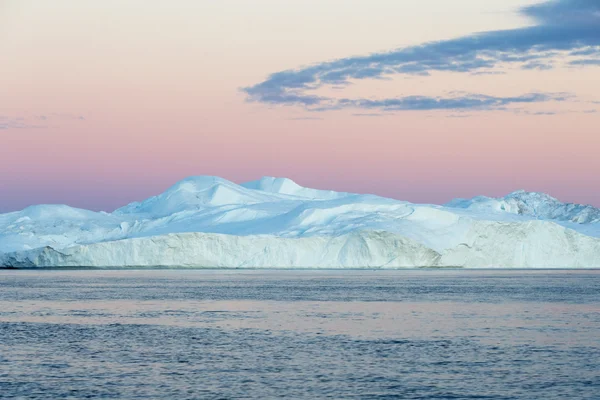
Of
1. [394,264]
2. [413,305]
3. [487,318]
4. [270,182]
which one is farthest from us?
[270,182]

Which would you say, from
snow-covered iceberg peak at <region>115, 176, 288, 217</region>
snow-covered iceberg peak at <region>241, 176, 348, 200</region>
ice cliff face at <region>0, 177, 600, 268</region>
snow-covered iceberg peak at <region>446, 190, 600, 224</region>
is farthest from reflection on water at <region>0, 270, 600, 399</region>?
snow-covered iceberg peak at <region>446, 190, 600, 224</region>

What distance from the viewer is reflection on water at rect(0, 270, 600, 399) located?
1895cm

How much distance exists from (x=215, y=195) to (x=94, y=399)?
93496 millimetres

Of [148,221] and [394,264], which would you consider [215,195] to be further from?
[394,264]

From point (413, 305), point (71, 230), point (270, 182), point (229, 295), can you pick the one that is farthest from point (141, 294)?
point (270, 182)

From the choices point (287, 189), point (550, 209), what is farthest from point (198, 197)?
point (550, 209)

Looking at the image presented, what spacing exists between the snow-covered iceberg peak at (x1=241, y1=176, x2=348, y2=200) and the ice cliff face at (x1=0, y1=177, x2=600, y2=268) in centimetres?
1448

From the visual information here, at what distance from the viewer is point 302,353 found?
24297mm

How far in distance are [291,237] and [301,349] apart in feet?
207

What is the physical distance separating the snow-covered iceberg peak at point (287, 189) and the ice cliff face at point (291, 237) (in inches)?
570

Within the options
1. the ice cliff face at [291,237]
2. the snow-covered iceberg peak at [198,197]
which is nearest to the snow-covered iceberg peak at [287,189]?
the snow-covered iceberg peak at [198,197]

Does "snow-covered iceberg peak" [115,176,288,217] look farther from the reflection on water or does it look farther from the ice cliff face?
the reflection on water

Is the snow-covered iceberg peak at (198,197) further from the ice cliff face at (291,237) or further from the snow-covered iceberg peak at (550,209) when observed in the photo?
the snow-covered iceberg peak at (550,209)

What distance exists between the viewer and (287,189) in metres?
127
